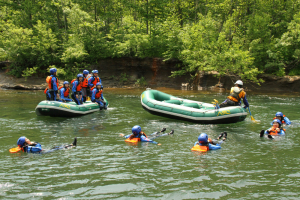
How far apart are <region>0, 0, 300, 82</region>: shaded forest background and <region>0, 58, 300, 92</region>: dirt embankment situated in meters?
0.75

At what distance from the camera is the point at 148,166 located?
6027 millimetres

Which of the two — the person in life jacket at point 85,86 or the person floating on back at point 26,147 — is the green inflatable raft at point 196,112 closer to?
the person in life jacket at point 85,86

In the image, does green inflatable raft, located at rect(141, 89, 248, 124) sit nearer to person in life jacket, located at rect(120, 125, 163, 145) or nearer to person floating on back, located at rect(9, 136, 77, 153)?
person in life jacket, located at rect(120, 125, 163, 145)

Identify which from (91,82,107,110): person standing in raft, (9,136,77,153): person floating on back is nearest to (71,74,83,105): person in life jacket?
(91,82,107,110): person standing in raft

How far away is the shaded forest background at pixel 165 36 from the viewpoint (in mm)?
22500

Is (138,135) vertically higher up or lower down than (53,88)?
lower down

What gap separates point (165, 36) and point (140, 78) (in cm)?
499

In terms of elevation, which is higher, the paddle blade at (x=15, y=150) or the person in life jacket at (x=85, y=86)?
the person in life jacket at (x=85, y=86)

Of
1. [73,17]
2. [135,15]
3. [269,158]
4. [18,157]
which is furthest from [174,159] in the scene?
[135,15]

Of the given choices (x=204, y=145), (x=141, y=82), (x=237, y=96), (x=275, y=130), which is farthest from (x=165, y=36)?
(x=204, y=145)

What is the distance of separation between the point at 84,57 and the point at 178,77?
9586 millimetres

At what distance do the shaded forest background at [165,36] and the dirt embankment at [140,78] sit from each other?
0.75m

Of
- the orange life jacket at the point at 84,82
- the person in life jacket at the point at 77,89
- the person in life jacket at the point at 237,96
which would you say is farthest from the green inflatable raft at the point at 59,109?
the person in life jacket at the point at 237,96

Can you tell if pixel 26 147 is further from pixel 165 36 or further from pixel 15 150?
pixel 165 36
